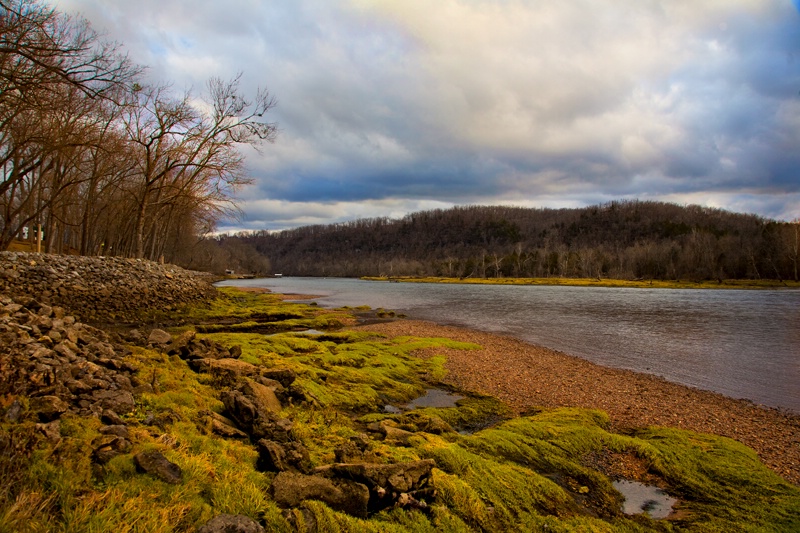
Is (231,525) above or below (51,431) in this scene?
below

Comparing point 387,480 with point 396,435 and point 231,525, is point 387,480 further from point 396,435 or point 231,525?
point 396,435

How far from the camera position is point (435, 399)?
11570 millimetres

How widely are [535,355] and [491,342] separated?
3415 mm

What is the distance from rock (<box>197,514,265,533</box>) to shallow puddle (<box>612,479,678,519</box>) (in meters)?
5.24

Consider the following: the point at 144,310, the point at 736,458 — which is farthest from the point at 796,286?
the point at 144,310

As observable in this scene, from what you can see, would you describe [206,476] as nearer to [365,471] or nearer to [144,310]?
[365,471]

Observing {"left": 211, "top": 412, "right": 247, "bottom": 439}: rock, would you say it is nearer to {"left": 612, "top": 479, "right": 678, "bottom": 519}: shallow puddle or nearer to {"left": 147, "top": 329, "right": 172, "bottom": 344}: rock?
{"left": 147, "top": 329, "right": 172, "bottom": 344}: rock

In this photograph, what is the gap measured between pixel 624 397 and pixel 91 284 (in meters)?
25.2

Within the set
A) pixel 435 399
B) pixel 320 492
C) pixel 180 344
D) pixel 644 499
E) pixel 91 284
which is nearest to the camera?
pixel 320 492

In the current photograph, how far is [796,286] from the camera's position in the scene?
81812mm

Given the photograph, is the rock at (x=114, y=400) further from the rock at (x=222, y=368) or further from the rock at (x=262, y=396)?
the rock at (x=222, y=368)

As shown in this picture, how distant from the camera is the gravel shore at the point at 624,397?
938 centimetres

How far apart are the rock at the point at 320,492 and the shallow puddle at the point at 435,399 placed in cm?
576

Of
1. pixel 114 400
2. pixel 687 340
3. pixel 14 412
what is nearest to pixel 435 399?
pixel 114 400
